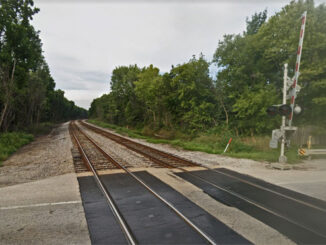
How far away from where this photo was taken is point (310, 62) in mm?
15914

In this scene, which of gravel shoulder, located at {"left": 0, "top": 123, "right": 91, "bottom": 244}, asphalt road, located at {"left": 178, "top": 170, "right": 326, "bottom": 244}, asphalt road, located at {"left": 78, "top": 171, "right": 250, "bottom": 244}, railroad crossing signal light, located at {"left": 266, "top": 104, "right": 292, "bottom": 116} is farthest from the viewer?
railroad crossing signal light, located at {"left": 266, "top": 104, "right": 292, "bottom": 116}

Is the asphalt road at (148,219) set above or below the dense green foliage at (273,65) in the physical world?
below

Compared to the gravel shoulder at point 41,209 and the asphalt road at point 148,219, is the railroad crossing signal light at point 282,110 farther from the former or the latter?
the gravel shoulder at point 41,209

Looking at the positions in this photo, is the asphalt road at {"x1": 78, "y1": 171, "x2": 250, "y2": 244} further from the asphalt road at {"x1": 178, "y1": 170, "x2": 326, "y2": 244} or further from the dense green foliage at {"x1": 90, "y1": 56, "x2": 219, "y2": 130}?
the dense green foliage at {"x1": 90, "y1": 56, "x2": 219, "y2": 130}

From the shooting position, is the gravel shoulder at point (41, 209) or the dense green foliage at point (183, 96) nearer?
the gravel shoulder at point (41, 209)

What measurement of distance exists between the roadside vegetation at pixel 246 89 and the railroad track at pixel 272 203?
5.34m

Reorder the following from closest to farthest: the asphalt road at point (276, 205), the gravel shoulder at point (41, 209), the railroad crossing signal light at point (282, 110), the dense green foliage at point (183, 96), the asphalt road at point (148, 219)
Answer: the asphalt road at point (148, 219), the gravel shoulder at point (41, 209), the asphalt road at point (276, 205), the railroad crossing signal light at point (282, 110), the dense green foliage at point (183, 96)

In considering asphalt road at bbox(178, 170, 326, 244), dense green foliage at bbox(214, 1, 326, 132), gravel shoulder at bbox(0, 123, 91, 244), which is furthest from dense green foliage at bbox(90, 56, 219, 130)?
gravel shoulder at bbox(0, 123, 91, 244)

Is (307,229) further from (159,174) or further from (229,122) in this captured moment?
(229,122)

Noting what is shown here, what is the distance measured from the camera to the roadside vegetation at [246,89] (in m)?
15.3

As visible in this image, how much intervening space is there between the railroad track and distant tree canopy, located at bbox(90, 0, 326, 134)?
13098 mm

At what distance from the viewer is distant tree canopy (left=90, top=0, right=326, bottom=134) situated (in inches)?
616

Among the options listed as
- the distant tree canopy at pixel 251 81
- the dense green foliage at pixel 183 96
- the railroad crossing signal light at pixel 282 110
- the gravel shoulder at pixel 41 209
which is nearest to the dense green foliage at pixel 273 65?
the distant tree canopy at pixel 251 81

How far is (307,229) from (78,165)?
9.18m
